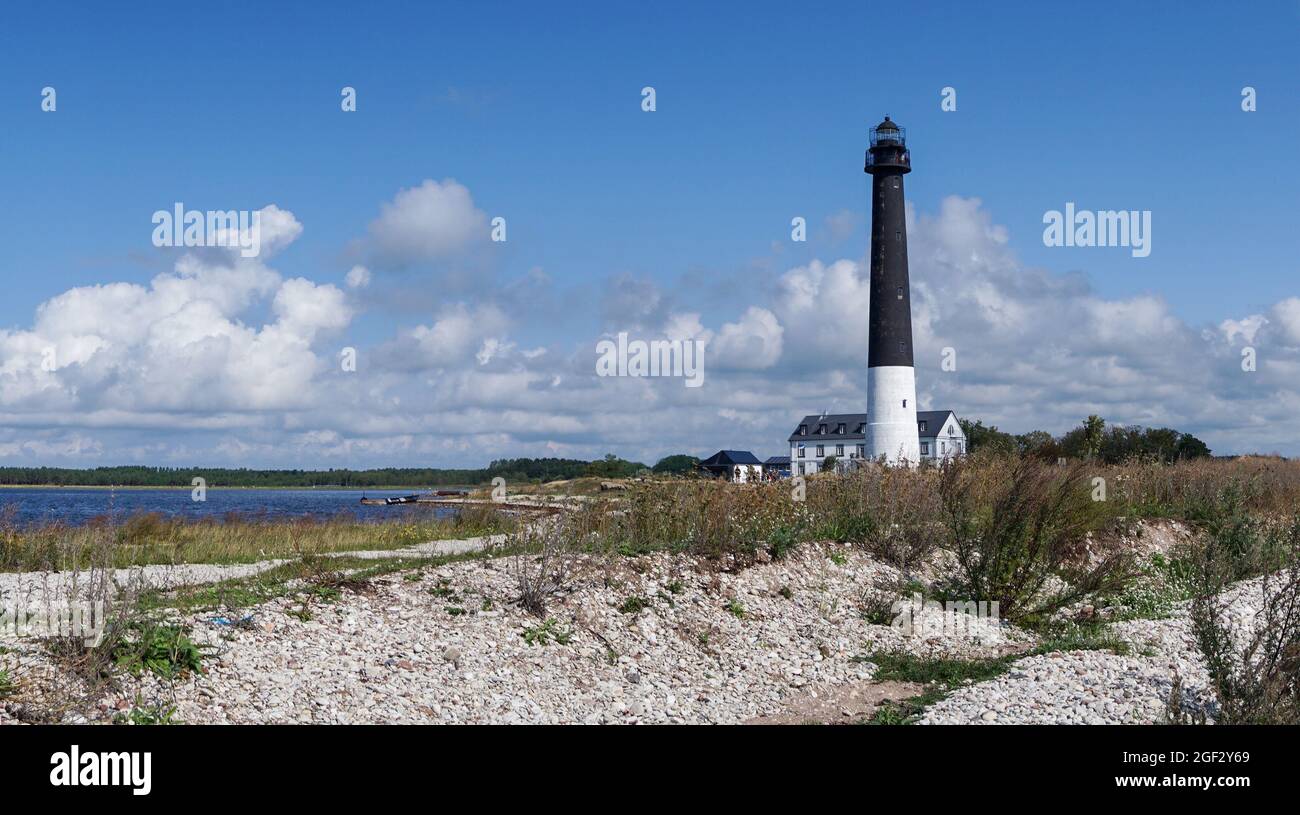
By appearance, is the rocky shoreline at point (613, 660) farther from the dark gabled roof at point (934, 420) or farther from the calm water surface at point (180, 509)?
the dark gabled roof at point (934, 420)

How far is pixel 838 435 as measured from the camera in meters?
79.1

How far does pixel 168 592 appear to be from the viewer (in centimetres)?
1222

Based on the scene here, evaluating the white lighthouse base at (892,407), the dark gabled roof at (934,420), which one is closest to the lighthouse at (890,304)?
the white lighthouse base at (892,407)

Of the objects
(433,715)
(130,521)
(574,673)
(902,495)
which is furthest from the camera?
(130,521)

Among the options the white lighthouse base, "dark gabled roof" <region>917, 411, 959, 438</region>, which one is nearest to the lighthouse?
the white lighthouse base

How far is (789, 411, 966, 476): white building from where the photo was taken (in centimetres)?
7300

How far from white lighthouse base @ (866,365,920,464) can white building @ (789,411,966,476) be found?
28823 mm

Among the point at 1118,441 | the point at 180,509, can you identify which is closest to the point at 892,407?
the point at 1118,441

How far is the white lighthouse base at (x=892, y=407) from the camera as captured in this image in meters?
43.0

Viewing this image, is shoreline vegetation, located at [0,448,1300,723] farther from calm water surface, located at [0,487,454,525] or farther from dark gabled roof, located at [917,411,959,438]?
dark gabled roof, located at [917,411,959,438]
